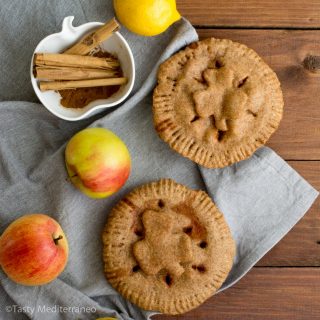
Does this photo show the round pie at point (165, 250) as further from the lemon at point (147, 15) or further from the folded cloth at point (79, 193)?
the lemon at point (147, 15)

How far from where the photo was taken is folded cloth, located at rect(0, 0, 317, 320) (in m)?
1.20

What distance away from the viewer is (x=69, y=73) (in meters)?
1.16

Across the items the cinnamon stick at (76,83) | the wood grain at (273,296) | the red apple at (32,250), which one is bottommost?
the wood grain at (273,296)

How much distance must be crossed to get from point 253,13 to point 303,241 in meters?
0.52

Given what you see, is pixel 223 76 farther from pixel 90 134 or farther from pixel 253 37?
pixel 90 134

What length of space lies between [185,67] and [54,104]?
0.92ft

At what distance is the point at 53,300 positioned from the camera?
120 centimetres

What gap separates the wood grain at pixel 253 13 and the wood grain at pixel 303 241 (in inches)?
12.3

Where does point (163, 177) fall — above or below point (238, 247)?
above

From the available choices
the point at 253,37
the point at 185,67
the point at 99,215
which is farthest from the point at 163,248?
the point at 253,37

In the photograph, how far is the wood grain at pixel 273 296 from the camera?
1.28 metres

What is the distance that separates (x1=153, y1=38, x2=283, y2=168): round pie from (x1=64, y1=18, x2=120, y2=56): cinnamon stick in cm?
14

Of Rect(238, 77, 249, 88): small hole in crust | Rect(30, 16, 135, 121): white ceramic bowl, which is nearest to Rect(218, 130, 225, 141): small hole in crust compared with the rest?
Rect(238, 77, 249, 88): small hole in crust

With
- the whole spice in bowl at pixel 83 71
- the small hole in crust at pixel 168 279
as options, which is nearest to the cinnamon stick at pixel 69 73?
the whole spice in bowl at pixel 83 71
